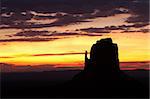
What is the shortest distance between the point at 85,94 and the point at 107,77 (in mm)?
5873

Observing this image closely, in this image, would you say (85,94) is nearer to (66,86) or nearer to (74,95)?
(74,95)

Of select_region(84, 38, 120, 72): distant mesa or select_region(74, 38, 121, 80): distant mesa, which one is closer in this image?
select_region(84, 38, 120, 72): distant mesa

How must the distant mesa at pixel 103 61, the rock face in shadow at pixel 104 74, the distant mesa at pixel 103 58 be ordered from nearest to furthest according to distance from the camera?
the rock face in shadow at pixel 104 74
the distant mesa at pixel 103 58
the distant mesa at pixel 103 61

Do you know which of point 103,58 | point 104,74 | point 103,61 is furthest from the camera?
point 103,58

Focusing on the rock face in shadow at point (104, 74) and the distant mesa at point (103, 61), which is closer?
the rock face in shadow at point (104, 74)

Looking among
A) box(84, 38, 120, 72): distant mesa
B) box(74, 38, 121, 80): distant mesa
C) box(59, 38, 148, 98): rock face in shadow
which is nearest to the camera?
box(59, 38, 148, 98): rock face in shadow

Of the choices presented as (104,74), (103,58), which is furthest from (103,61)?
(104,74)

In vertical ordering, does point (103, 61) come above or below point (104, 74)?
above

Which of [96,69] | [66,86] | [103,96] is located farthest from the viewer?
[66,86]

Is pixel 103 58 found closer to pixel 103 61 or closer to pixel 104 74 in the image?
pixel 103 61

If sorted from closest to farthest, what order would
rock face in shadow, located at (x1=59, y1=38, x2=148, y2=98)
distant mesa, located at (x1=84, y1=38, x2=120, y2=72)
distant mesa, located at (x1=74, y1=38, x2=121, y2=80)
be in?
1. rock face in shadow, located at (x1=59, y1=38, x2=148, y2=98)
2. distant mesa, located at (x1=84, y1=38, x2=120, y2=72)
3. distant mesa, located at (x1=74, y1=38, x2=121, y2=80)

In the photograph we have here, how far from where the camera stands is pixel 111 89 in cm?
11538

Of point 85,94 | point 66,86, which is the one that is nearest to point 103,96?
point 85,94

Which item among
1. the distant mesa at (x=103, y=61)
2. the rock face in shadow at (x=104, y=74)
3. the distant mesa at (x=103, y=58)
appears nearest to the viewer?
the rock face in shadow at (x=104, y=74)
